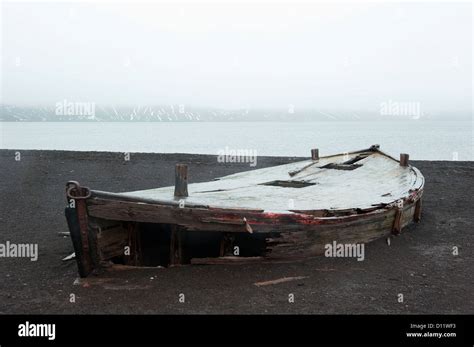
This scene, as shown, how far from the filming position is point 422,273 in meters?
8.66

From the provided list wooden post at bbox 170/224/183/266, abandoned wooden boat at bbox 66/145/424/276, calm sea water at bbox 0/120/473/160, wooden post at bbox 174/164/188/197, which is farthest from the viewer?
calm sea water at bbox 0/120/473/160

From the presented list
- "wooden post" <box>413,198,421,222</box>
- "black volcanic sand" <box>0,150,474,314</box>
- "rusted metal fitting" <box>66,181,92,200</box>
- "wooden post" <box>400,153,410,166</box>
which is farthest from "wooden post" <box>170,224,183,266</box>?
"wooden post" <box>400,153,410,166</box>

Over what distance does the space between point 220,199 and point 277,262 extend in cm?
181

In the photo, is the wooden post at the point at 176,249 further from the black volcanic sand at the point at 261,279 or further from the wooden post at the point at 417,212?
the wooden post at the point at 417,212

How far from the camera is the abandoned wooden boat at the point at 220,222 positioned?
7418 mm

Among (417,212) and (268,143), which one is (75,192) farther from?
(268,143)

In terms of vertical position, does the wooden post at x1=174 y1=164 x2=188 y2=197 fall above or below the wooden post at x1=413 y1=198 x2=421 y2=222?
above

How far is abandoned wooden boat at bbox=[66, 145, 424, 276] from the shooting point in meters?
7.42

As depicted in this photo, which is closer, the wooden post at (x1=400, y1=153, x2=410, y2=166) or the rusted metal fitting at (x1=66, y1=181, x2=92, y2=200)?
the rusted metal fitting at (x1=66, y1=181, x2=92, y2=200)

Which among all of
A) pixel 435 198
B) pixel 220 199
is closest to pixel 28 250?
pixel 220 199

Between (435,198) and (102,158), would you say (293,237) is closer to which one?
(435,198)

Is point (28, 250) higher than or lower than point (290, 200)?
lower

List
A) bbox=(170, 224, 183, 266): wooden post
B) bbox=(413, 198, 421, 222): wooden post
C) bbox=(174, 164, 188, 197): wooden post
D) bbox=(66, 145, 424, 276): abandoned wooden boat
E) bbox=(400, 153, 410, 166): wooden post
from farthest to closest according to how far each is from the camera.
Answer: bbox=(400, 153, 410, 166): wooden post, bbox=(413, 198, 421, 222): wooden post, bbox=(174, 164, 188, 197): wooden post, bbox=(170, 224, 183, 266): wooden post, bbox=(66, 145, 424, 276): abandoned wooden boat

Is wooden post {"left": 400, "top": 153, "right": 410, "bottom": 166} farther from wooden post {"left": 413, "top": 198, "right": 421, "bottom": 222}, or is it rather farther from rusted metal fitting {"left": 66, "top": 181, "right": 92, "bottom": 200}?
rusted metal fitting {"left": 66, "top": 181, "right": 92, "bottom": 200}
